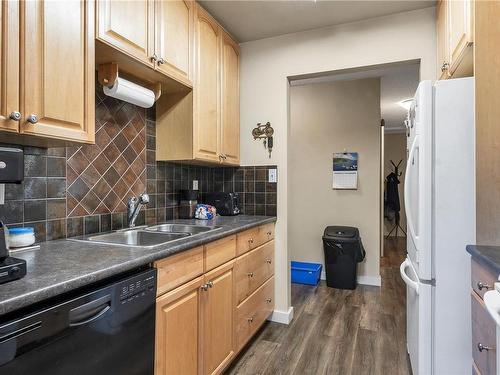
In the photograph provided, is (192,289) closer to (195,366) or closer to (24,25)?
(195,366)

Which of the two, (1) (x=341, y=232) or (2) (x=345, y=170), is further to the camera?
(2) (x=345, y=170)

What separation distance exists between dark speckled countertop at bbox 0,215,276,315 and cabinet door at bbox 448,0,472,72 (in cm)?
157

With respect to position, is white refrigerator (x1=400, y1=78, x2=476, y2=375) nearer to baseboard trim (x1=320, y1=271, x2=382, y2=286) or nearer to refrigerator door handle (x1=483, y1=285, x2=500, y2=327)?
refrigerator door handle (x1=483, y1=285, x2=500, y2=327)

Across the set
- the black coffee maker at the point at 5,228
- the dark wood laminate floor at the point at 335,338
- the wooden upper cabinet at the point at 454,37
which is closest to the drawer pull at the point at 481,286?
the dark wood laminate floor at the point at 335,338

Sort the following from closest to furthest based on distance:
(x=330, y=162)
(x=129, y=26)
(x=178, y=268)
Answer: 1. (x=178, y=268)
2. (x=129, y=26)
3. (x=330, y=162)

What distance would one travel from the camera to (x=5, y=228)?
3.43ft

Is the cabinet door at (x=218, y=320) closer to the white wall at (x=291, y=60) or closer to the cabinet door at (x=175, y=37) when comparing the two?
the white wall at (x=291, y=60)

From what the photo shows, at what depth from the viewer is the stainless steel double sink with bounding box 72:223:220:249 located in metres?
1.63

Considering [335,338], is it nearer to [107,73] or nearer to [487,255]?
[487,255]

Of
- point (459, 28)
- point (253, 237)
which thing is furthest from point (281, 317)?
point (459, 28)

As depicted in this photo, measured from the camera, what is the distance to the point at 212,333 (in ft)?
5.32

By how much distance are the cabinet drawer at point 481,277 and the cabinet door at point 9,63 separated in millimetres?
1729

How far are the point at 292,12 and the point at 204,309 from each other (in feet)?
6.70

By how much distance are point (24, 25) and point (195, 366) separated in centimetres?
157
